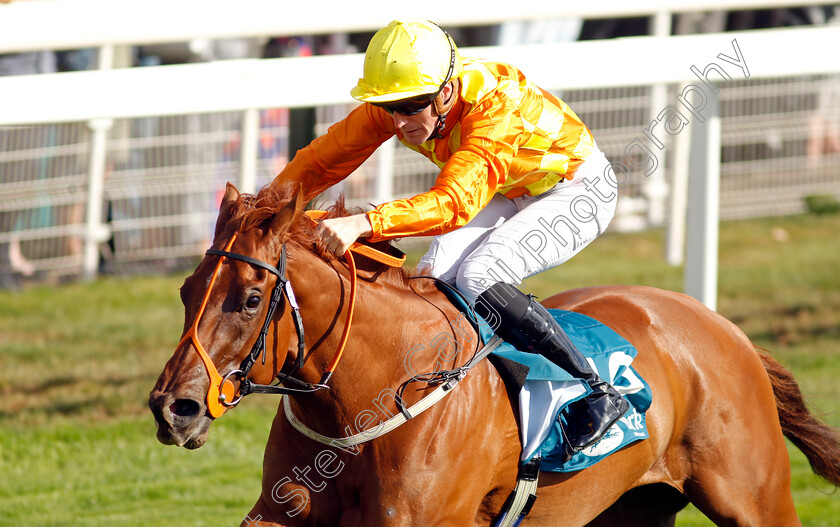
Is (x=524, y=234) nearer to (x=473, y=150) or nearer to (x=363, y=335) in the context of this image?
(x=473, y=150)

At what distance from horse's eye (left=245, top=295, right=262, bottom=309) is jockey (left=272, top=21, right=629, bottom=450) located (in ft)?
0.81

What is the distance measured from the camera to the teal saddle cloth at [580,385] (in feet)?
10.3

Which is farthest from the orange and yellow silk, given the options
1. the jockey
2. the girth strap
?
the girth strap

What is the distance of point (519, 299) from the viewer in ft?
10.1

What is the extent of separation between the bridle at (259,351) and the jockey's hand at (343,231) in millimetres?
116

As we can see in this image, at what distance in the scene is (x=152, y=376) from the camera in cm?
689

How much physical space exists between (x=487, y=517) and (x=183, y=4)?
2.55m

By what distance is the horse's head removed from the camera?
251cm

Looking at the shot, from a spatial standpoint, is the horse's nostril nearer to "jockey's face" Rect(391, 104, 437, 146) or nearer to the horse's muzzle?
the horse's muzzle

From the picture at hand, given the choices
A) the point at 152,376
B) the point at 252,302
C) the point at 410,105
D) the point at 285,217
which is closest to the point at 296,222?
the point at 285,217

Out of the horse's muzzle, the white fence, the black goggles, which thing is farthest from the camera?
the white fence

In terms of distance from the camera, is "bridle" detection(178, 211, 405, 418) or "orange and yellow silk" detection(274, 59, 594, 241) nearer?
"bridle" detection(178, 211, 405, 418)

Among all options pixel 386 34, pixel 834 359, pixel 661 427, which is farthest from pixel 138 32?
pixel 834 359

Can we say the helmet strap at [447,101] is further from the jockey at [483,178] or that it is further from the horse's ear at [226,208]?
the horse's ear at [226,208]
